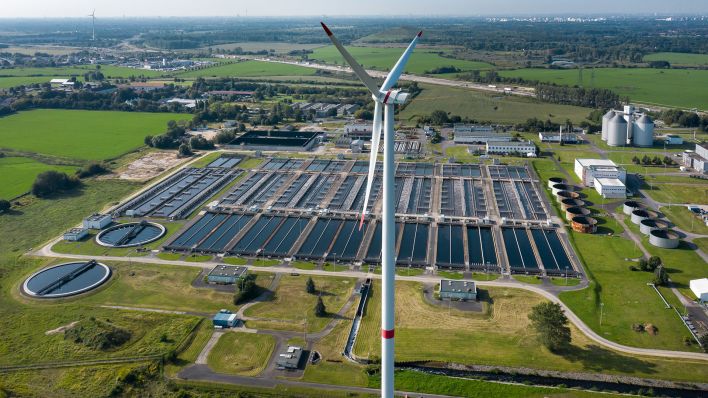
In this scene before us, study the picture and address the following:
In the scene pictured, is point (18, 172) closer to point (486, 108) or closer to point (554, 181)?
point (554, 181)

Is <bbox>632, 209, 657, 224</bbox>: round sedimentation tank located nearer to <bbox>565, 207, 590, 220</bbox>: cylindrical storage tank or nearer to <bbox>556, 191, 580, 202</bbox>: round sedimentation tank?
<bbox>565, 207, 590, 220</bbox>: cylindrical storage tank

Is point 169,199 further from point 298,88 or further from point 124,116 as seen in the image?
point 298,88

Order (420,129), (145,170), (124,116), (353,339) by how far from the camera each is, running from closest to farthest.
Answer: (353,339) < (145,170) < (420,129) < (124,116)

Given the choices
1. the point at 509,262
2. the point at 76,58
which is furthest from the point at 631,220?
the point at 76,58

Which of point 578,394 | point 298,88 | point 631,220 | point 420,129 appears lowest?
point 578,394

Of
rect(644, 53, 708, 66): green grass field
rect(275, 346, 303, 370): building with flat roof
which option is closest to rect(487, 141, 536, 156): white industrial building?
rect(275, 346, 303, 370): building with flat roof
